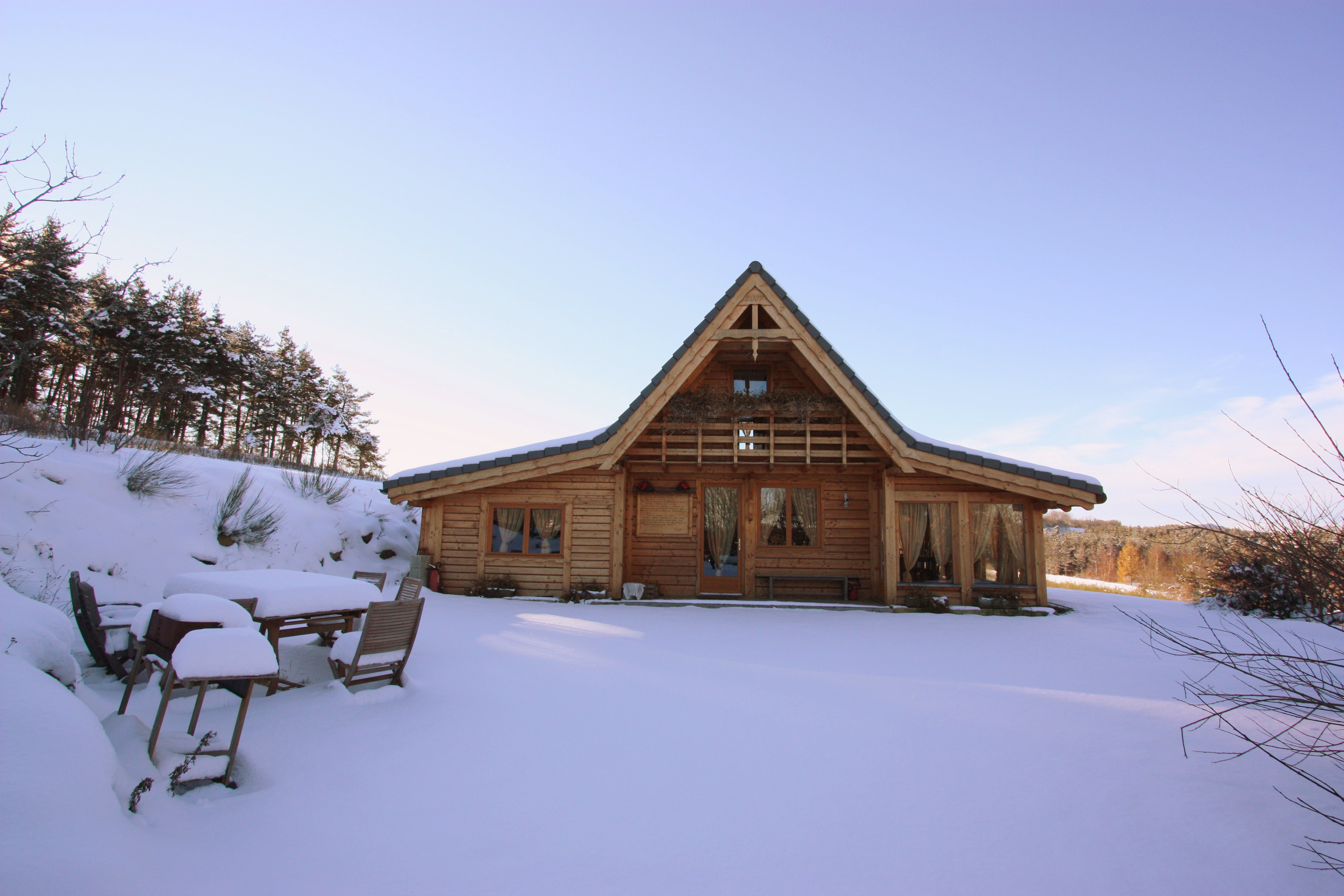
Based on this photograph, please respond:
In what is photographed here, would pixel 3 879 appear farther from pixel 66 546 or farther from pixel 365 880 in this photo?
pixel 66 546

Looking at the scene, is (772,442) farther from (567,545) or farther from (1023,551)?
(1023,551)

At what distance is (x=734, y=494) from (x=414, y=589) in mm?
7289

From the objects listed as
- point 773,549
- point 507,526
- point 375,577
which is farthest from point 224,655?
point 773,549

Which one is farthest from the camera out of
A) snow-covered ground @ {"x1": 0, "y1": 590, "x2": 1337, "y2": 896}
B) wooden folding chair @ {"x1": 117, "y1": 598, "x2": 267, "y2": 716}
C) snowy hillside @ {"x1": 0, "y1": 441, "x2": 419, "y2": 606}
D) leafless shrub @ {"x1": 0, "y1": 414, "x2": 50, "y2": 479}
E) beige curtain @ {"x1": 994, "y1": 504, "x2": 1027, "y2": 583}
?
beige curtain @ {"x1": 994, "y1": 504, "x2": 1027, "y2": 583}

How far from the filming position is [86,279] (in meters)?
23.0

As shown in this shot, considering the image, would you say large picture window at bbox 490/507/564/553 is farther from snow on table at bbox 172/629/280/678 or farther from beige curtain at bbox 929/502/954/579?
snow on table at bbox 172/629/280/678

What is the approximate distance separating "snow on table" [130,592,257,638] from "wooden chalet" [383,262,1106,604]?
732cm

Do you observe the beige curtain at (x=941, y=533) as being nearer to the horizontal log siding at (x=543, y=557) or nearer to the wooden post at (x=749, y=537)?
the wooden post at (x=749, y=537)

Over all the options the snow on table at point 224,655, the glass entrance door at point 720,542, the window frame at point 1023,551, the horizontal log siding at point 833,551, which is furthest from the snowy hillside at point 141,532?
the window frame at point 1023,551

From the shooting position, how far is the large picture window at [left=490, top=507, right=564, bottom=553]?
12.4 metres

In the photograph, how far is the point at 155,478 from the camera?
416 inches

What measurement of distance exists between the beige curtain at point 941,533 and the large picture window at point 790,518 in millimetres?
2173

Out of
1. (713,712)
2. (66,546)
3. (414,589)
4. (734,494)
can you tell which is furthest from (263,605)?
(734,494)

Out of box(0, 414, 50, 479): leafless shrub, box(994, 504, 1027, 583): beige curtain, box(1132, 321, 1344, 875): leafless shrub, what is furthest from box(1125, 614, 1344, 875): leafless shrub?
box(0, 414, 50, 479): leafless shrub
